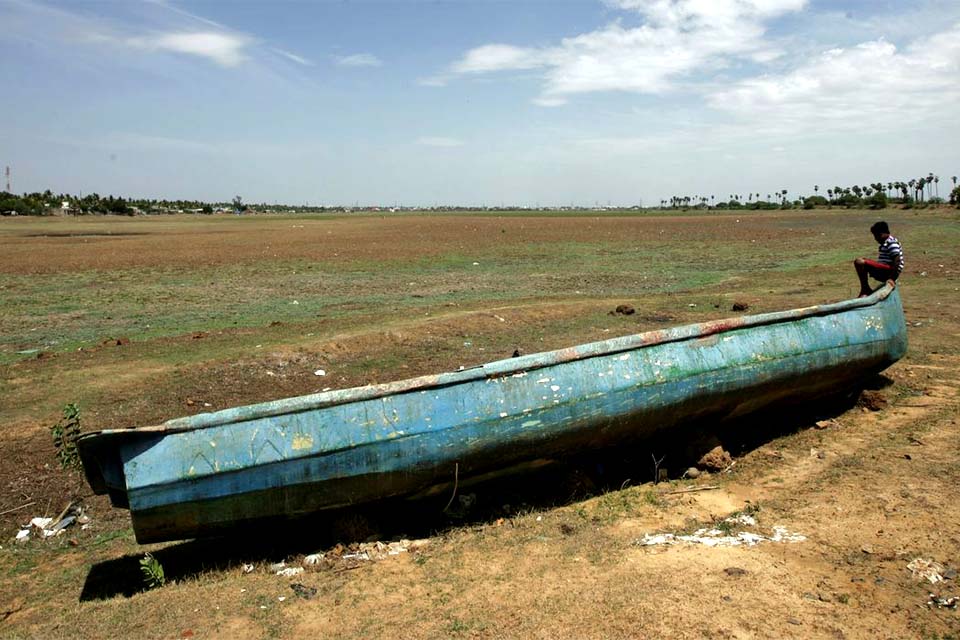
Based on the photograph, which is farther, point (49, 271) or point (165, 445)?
point (49, 271)

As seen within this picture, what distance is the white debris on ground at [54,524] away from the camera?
16.1ft

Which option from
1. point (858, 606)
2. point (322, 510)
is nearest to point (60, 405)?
point (322, 510)

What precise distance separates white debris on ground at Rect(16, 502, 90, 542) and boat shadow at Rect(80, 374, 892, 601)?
2.47 feet

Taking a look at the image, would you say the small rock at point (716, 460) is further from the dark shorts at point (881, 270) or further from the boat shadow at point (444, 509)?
the dark shorts at point (881, 270)

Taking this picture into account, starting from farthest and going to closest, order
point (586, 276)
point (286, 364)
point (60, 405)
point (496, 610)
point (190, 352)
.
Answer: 1. point (586, 276)
2. point (190, 352)
3. point (286, 364)
4. point (60, 405)
5. point (496, 610)

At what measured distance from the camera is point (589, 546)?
161 inches

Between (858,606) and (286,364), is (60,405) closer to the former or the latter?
(286,364)

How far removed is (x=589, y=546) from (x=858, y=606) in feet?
4.66

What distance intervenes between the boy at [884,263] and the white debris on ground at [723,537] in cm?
399

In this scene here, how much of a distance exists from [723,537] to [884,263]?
15.3ft

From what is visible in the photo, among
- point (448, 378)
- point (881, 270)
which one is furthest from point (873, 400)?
point (448, 378)

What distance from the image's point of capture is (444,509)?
4.71m

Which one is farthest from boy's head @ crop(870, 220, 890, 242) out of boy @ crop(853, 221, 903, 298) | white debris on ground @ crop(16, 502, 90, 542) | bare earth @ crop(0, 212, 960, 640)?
white debris on ground @ crop(16, 502, 90, 542)

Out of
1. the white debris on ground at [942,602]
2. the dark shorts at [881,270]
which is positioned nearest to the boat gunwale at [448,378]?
the dark shorts at [881,270]
